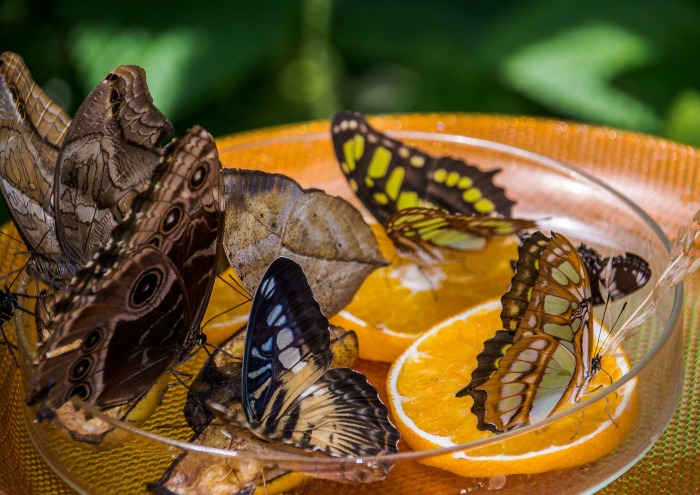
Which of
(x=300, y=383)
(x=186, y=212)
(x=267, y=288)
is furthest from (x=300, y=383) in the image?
(x=186, y=212)

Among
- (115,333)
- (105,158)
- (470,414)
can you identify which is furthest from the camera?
(105,158)

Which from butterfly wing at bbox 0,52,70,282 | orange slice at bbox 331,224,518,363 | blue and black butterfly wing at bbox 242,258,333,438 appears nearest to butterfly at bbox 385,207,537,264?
orange slice at bbox 331,224,518,363

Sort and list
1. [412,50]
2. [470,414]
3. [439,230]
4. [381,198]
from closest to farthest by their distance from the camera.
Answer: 1. [470,414]
2. [439,230]
3. [381,198]
4. [412,50]

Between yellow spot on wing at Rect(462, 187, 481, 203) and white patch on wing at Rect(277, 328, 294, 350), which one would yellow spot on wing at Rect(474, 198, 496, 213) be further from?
white patch on wing at Rect(277, 328, 294, 350)

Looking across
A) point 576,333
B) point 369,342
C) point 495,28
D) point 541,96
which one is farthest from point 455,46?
point 576,333

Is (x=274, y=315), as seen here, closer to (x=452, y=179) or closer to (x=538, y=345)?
(x=538, y=345)

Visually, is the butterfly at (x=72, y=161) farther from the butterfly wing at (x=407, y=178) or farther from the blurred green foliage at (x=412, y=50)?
the blurred green foliage at (x=412, y=50)

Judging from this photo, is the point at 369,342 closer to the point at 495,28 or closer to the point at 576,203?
the point at 576,203
